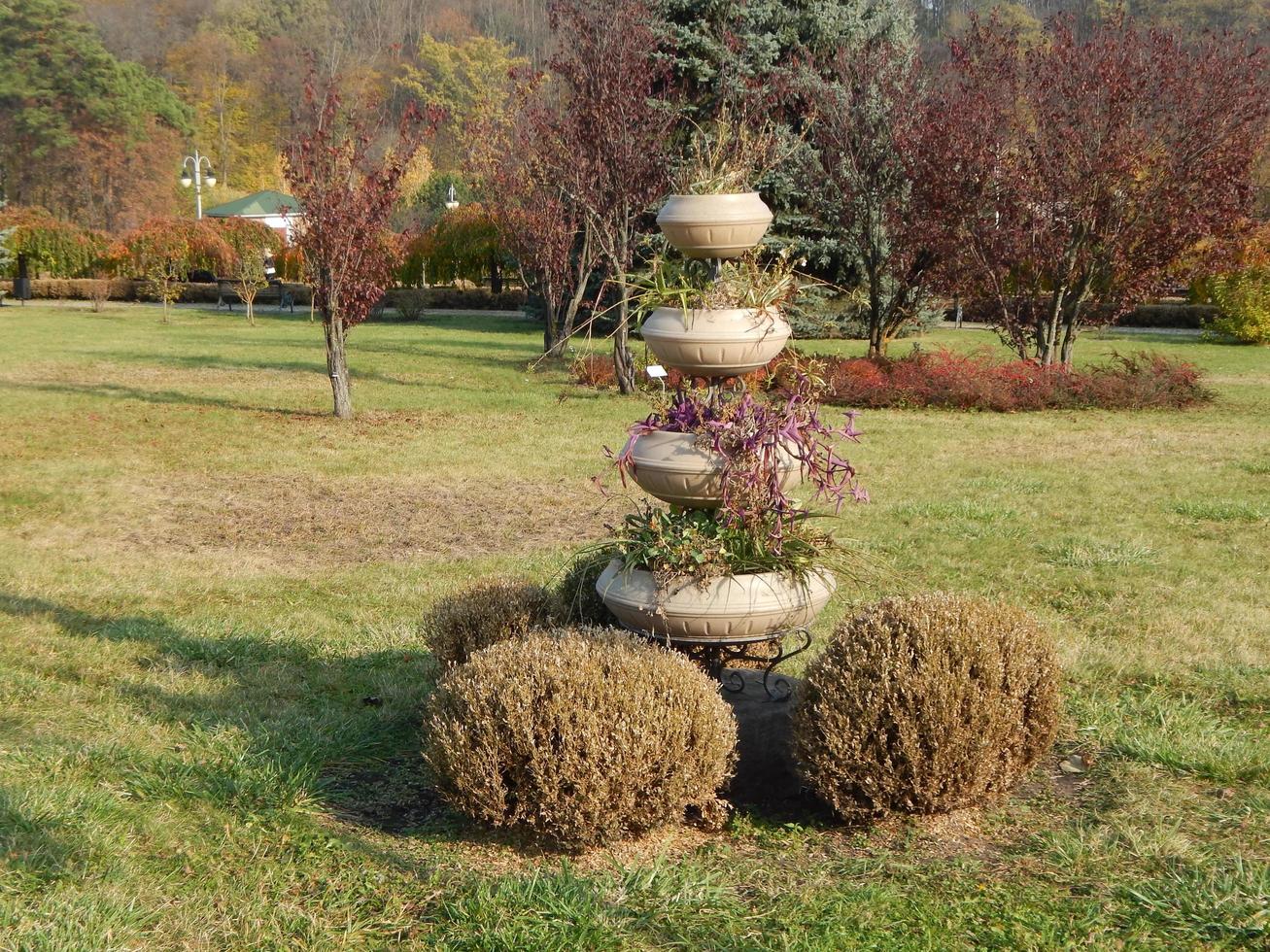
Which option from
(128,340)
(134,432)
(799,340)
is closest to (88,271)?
(128,340)

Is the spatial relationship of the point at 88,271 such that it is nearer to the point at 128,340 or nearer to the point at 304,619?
the point at 128,340

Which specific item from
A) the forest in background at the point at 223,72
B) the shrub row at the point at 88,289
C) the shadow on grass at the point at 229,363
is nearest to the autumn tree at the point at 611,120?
the shadow on grass at the point at 229,363

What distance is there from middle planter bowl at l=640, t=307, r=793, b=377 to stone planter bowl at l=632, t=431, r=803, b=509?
0.33 metres

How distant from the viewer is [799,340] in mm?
26844

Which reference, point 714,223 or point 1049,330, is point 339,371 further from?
point 714,223

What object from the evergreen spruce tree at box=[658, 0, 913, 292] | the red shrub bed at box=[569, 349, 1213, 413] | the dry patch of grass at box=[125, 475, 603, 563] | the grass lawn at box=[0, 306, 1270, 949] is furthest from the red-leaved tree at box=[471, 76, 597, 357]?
the dry patch of grass at box=[125, 475, 603, 563]

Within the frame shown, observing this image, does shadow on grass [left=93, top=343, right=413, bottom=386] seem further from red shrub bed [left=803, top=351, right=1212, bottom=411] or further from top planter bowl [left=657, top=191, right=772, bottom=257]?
top planter bowl [left=657, top=191, right=772, bottom=257]

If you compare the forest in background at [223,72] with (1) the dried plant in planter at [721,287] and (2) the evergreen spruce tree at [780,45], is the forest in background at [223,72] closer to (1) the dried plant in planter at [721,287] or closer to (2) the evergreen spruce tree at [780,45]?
(2) the evergreen spruce tree at [780,45]

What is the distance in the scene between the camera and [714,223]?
15.0 ft

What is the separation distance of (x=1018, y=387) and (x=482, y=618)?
41.9 ft

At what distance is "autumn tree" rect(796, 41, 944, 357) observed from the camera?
711 inches

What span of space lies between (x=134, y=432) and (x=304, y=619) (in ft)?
27.2

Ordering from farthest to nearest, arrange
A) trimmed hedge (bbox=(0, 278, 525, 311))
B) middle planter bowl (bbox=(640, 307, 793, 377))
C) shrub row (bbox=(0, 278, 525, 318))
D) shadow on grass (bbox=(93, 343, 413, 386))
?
1. trimmed hedge (bbox=(0, 278, 525, 311))
2. shrub row (bbox=(0, 278, 525, 318))
3. shadow on grass (bbox=(93, 343, 413, 386))
4. middle planter bowl (bbox=(640, 307, 793, 377))

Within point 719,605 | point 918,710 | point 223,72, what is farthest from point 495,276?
point 223,72
